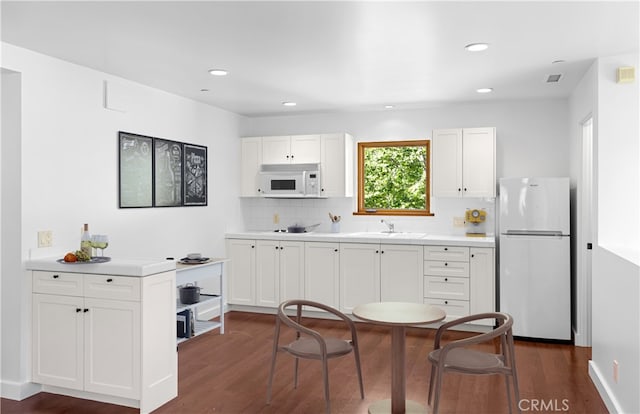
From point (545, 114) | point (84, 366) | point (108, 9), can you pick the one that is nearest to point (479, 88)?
point (545, 114)

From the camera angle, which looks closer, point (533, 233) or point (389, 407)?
point (389, 407)

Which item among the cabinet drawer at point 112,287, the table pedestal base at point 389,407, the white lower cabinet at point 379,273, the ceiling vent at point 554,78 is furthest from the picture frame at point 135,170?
the ceiling vent at point 554,78

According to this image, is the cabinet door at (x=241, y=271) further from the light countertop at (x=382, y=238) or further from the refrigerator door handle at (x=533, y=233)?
the refrigerator door handle at (x=533, y=233)

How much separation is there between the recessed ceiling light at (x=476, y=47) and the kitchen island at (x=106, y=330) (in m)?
2.59

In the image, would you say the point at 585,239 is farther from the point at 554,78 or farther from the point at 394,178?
the point at 394,178

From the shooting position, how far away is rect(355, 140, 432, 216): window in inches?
240

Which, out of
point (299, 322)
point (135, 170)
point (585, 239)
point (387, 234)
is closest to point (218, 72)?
point (135, 170)

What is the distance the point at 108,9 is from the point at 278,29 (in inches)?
39.4

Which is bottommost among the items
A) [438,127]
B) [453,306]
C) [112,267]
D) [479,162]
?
[453,306]

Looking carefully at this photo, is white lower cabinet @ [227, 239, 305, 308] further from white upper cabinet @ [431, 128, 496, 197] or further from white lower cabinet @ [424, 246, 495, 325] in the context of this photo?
white upper cabinet @ [431, 128, 496, 197]

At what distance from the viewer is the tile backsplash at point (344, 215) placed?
5863 millimetres

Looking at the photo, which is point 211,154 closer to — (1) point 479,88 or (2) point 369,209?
(2) point 369,209

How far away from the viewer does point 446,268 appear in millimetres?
5305

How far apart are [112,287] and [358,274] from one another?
2.94 metres
